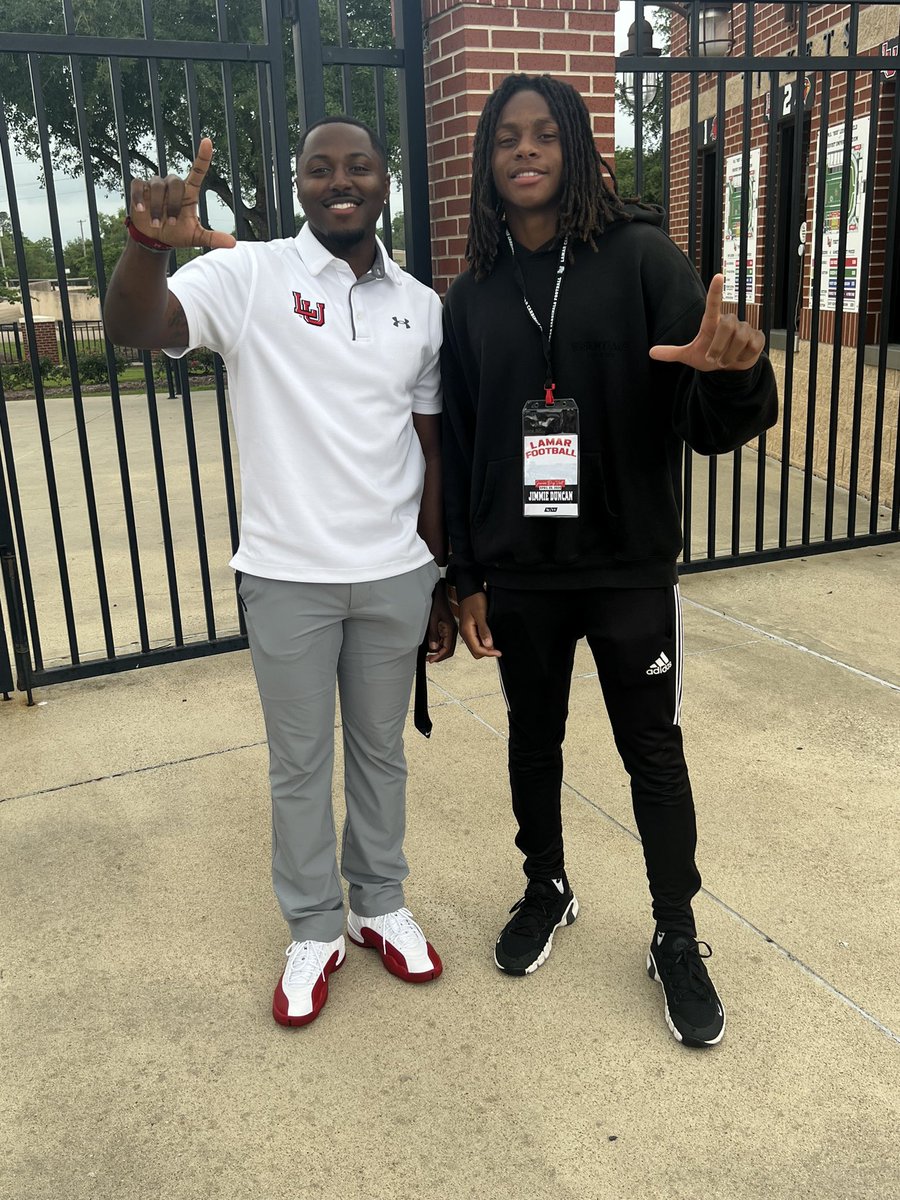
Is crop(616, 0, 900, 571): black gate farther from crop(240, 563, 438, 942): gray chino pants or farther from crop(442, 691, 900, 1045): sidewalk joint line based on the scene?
crop(442, 691, 900, 1045): sidewalk joint line

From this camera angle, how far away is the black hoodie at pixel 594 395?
216cm

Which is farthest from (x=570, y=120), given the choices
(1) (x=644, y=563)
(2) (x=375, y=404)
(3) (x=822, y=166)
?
(3) (x=822, y=166)

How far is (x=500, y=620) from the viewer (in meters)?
2.42

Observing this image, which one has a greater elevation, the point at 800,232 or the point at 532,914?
the point at 800,232

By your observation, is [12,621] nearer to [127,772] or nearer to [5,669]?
[5,669]

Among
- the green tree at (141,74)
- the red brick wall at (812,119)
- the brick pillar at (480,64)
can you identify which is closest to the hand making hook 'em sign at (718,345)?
the brick pillar at (480,64)

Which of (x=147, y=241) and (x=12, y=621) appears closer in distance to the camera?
(x=147, y=241)

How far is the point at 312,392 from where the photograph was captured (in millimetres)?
2197

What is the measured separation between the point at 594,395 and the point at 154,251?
897 mm

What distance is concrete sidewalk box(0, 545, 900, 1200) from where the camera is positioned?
2016 mm

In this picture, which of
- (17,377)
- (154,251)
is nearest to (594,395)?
(154,251)

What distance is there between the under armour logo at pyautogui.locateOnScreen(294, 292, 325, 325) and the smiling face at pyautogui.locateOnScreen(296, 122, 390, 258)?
14 cm

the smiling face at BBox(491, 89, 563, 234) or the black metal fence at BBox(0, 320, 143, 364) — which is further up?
the smiling face at BBox(491, 89, 563, 234)

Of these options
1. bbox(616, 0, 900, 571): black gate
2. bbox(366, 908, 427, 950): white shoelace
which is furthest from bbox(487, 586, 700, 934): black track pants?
bbox(616, 0, 900, 571): black gate
